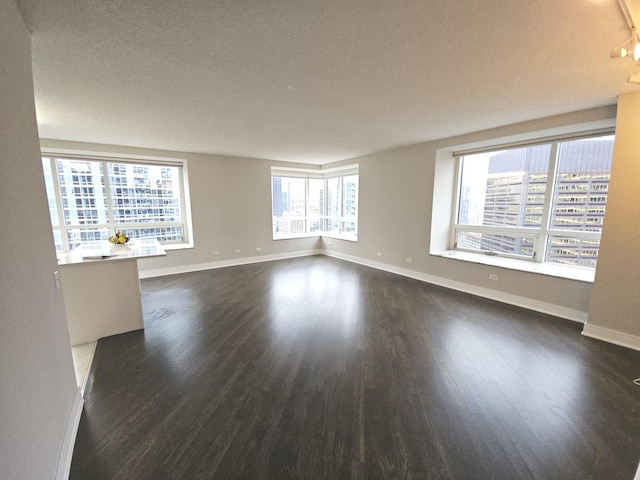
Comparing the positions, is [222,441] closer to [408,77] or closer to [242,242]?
[408,77]

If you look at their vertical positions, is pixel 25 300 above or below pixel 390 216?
below

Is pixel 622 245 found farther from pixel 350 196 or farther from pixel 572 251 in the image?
pixel 350 196

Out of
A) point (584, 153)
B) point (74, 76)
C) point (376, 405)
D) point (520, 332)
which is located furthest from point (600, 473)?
point (74, 76)

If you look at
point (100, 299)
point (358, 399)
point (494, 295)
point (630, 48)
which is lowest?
point (358, 399)

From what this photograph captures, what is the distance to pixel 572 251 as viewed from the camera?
3502 millimetres

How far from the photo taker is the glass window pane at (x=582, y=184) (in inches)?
126

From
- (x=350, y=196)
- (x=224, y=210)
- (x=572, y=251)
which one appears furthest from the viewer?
(x=350, y=196)

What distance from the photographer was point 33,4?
137 centimetres

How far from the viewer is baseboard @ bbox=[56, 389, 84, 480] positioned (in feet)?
4.30

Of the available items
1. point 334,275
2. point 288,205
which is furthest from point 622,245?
point 288,205

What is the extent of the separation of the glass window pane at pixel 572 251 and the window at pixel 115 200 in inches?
257

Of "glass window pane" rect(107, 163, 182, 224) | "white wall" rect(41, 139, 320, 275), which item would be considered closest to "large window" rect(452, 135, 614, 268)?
"white wall" rect(41, 139, 320, 275)

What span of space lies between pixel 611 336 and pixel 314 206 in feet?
20.1

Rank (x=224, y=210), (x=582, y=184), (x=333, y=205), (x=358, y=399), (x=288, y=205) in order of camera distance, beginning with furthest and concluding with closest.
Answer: (x=333, y=205) → (x=288, y=205) → (x=224, y=210) → (x=582, y=184) → (x=358, y=399)
